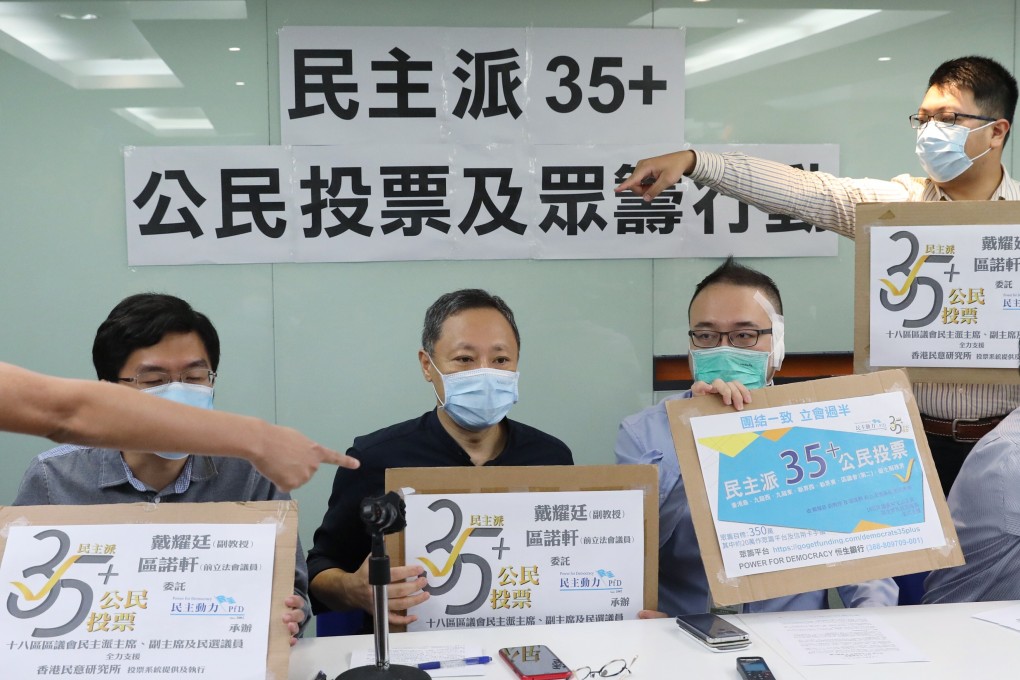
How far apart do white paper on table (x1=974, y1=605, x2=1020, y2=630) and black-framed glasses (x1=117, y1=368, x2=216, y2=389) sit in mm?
1674

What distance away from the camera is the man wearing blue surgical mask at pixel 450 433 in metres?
2.18

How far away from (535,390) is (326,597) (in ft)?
5.16

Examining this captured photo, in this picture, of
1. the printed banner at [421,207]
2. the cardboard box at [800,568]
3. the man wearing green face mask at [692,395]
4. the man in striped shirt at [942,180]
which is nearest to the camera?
the cardboard box at [800,568]

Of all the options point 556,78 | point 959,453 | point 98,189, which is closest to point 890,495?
point 959,453

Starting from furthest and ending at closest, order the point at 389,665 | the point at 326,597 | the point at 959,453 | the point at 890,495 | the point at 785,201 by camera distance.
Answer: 1. the point at 785,201
2. the point at 959,453
3. the point at 326,597
4. the point at 890,495
5. the point at 389,665

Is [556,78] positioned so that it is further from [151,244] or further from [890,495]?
[890,495]

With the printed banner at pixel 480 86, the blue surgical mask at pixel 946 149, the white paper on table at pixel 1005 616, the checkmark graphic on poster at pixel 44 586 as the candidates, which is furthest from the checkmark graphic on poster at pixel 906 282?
the checkmark graphic on poster at pixel 44 586

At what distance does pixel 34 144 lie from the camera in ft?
10.7

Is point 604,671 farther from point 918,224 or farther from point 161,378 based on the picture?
point 918,224

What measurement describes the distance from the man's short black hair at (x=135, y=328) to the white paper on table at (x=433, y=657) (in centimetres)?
76

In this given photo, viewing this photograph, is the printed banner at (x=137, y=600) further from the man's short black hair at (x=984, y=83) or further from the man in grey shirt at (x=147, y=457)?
the man's short black hair at (x=984, y=83)

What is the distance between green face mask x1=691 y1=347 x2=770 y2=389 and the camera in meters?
2.21

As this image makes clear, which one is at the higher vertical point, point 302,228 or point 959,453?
point 302,228

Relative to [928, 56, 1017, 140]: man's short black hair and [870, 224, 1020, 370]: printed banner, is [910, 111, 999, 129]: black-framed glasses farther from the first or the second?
[870, 224, 1020, 370]: printed banner
